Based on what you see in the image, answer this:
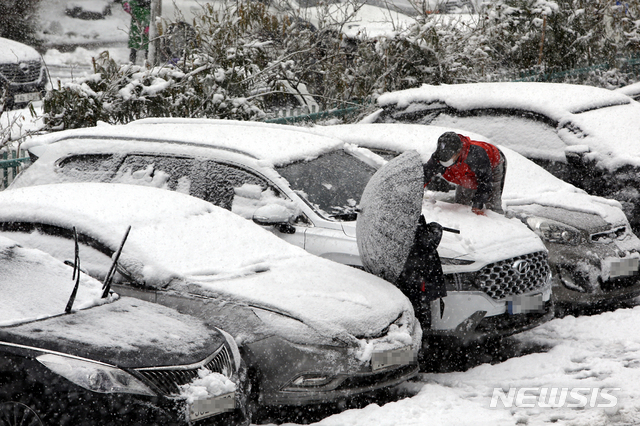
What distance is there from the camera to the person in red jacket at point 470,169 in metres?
6.09

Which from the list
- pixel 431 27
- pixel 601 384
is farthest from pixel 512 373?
pixel 431 27

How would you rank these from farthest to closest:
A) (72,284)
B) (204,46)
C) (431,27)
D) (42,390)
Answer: (431,27), (204,46), (72,284), (42,390)

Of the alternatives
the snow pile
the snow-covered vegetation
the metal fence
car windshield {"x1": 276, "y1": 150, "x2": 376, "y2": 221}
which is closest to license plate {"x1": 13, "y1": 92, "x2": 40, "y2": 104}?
the snow-covered vegetation

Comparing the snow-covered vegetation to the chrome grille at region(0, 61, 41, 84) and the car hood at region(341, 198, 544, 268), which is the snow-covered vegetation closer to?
the chrome grille at region(0, 61, 41, 84)

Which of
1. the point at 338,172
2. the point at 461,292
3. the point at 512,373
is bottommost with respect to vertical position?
the point at 512,373

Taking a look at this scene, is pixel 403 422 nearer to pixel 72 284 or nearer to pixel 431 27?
pixel 72 284

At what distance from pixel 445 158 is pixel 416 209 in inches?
43.0

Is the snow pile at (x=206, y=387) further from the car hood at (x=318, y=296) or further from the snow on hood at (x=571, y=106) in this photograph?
the snow on hood at (x=571, y=106)

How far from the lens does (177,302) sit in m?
4.53

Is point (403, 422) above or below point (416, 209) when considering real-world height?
below

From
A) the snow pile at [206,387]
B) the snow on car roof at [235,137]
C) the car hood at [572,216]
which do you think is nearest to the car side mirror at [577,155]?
the car hood at [572,216]

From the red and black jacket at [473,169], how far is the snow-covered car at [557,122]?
186cm

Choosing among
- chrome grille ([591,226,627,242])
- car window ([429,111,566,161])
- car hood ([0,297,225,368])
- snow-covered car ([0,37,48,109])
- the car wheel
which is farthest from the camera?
snow-covered car ([0,37,48,109])

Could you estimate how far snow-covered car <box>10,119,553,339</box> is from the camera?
17.3ft
